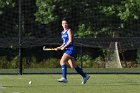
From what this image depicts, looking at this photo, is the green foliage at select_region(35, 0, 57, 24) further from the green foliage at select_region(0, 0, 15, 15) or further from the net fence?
the green foliage at select_region(0, 0, 15, 15)

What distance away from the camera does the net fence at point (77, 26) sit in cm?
3114

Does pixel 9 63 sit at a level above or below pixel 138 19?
below

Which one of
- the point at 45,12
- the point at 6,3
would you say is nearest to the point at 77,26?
the point at 45,12

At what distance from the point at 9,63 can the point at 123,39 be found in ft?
21.0

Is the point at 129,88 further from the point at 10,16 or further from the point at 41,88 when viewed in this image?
the point at 10,16

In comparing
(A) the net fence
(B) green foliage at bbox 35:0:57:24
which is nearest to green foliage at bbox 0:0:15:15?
A: (A) the net fence

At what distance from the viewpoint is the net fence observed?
102 feet

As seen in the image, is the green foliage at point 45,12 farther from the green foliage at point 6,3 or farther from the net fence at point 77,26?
the green foliage at point 6,3

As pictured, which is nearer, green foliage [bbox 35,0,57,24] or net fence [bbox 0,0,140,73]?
net fence [bbox 0,0,140,73]

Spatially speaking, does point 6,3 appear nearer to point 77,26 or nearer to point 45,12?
point 45,12

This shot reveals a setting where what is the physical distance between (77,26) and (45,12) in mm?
1979

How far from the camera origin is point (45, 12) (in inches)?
1292

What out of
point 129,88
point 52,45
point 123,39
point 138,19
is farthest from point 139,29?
point 129,88

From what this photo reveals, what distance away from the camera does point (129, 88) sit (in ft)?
46.8
